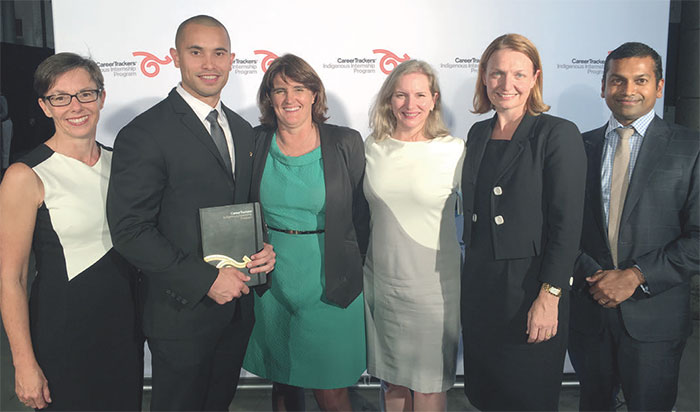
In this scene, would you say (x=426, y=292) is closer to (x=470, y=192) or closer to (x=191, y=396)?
(x=470, y=192)

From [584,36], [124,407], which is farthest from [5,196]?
[584,36]

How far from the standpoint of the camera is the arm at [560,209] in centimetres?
207

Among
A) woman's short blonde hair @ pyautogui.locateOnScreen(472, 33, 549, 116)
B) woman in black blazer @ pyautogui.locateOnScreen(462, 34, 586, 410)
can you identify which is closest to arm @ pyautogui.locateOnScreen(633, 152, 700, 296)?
woman in black blazer @ pyautogui.locateOnScreen(462, 34, 586, 410)

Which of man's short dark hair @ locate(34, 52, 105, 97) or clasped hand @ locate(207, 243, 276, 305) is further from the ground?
man's short dark hair @ locate(34, 52, 105, 97)

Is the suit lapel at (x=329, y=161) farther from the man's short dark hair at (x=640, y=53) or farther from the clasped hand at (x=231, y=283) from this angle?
the man's short dark hair at (x=640, y=53)

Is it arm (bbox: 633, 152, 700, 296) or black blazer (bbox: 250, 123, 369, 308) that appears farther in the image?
black blazer (bbox: 250, 123, 369, 308)

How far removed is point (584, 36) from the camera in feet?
11.1

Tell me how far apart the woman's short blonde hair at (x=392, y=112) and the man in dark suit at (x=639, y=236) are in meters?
0.79

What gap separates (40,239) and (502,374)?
218cm

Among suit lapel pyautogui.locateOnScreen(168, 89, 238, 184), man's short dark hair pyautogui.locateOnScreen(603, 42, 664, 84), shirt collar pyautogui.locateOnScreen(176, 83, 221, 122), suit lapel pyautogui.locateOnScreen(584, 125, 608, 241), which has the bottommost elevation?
suit lapel pyautogui.locateOnScreen(584, 125, 608, 241)

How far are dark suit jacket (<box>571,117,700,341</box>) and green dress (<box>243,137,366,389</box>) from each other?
1267mm

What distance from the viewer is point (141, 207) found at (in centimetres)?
194

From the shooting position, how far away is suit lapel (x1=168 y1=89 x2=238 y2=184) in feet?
6.66

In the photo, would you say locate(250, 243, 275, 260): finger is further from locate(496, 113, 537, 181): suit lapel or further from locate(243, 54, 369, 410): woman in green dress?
locate(496, 113, 537, 181): suit lapel
